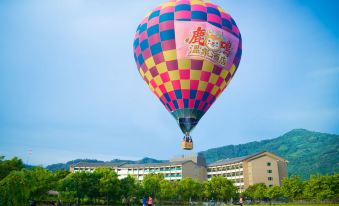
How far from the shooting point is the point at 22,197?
16438 millimetres

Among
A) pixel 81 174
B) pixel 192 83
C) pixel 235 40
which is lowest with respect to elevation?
pixel 81 174

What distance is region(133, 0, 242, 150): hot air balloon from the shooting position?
20531 mm

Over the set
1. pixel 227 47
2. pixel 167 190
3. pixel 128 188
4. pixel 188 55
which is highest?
pixel 227 47

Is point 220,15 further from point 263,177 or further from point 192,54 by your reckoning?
point 263,177

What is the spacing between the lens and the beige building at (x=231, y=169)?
8081cm

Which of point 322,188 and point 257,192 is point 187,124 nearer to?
point 322,188

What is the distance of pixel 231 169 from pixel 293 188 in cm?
3871

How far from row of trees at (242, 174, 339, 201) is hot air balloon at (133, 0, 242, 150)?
32.2 metres

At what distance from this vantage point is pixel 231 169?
91.4 m

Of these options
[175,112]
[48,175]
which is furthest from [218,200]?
[175,112]

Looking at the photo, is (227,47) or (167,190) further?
(167,190)

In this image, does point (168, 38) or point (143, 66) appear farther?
point (143, 66)

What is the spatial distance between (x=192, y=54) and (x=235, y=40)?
3.51 metres

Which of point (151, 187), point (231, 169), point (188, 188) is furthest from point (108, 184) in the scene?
point (231, 169)
